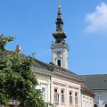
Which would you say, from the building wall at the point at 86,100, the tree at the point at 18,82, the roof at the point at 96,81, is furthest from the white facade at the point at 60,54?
the tree at the point at 18,82

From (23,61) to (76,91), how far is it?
88.3ft

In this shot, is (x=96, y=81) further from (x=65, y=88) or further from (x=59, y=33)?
(x=65, y=88)

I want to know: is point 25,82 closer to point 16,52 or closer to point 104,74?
point 16,52

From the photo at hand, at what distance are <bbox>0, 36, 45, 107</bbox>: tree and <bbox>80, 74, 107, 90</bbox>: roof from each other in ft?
273

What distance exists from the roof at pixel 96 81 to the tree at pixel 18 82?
83095mm

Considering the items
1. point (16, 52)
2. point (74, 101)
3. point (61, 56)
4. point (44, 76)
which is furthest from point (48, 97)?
point (61, 56)

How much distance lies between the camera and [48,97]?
4256cm

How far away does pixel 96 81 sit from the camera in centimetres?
11162

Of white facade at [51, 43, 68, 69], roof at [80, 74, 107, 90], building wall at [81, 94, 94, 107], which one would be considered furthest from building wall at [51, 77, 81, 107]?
roof at [80, 74, 107, 90]

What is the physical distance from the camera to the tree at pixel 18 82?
23297mm

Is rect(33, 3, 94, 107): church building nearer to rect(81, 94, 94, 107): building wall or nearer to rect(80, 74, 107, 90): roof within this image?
rect(81, 94, 94, 107): building wall

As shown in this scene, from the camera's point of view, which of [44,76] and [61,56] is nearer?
[44,76]

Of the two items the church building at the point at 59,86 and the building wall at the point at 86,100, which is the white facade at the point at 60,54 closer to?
the building wall at the point at 86,100

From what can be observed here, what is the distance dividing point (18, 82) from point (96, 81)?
293 ft
